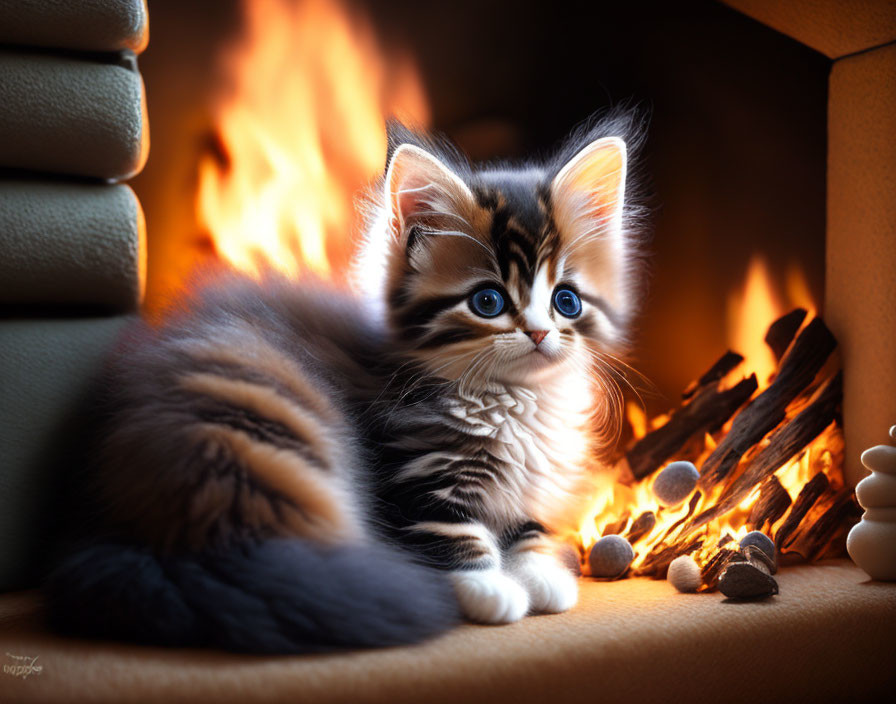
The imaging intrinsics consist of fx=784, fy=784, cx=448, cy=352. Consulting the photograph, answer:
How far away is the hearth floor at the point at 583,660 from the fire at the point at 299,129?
963 mm

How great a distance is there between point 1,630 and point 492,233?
939 millimetres

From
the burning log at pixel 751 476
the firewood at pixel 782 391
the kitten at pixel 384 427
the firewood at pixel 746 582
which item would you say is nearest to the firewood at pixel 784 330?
the burning log at pixel 751 476

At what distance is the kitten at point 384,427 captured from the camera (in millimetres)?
992

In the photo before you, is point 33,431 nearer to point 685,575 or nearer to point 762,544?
point 685,575

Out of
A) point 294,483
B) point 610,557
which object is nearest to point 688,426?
point 610,557

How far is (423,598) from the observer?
1051mm

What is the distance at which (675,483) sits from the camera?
1.66 metres

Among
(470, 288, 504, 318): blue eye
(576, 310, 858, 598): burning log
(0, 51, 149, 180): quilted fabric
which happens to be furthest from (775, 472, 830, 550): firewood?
(0, 51, 149, 180): quilted fabric

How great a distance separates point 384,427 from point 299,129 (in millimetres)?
943

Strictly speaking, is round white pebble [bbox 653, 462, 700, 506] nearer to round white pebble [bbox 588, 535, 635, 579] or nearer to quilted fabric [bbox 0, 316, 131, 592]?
round white pebble [bbox 588, 535, 635, 579]

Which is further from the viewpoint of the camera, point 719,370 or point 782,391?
point 719,370

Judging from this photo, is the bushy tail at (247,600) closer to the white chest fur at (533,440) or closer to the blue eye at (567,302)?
the white chest fur at (533,440)

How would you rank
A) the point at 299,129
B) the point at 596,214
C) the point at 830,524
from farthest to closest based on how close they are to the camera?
the point at 299,129 < the point at 830,524 < the point at 596,214

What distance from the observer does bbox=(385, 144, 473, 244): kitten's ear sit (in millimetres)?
1318
